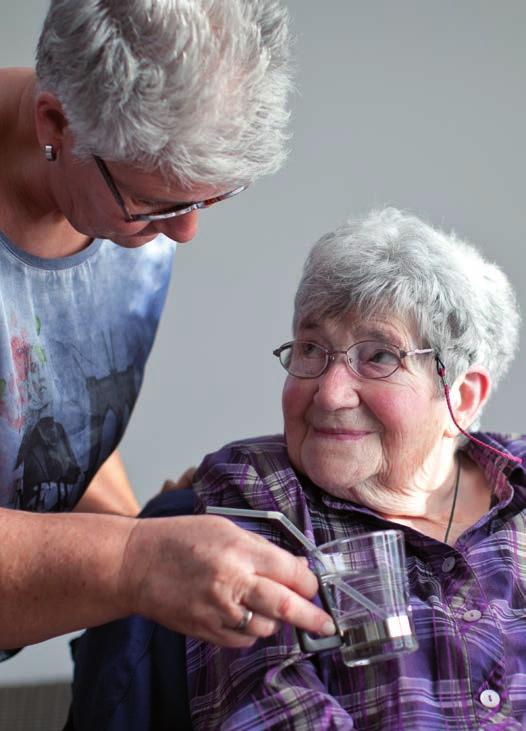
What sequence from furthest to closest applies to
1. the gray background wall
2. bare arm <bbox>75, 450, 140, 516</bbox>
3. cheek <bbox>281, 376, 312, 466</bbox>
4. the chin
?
the gray background wall, bare arm <bbox>75, 450, 140, 516</bbox>, cheek <bbox>281, 376, 312, 466</bbox>, the chin

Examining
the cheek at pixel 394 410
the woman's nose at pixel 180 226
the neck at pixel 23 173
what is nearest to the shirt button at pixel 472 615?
the cheek at pixel 394 410

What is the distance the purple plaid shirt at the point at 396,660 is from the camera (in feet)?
5.22

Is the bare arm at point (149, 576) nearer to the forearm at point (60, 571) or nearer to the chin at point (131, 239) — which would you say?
the forearm at point (60, 571)

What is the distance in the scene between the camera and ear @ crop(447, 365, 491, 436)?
1990mm

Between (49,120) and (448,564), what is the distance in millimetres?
1042

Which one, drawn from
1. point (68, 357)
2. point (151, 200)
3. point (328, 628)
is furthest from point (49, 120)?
point (328, 628)

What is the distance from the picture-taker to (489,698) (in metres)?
1.64

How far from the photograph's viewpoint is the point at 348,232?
77.9 inches

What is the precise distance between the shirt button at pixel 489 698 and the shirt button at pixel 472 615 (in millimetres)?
126

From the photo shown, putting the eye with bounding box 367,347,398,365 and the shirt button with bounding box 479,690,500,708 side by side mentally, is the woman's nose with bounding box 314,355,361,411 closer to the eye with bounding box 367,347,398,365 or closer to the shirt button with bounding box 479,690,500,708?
the eye with bounding box 367,347,398,365

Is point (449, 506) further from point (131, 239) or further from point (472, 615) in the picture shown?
point (131, 239)

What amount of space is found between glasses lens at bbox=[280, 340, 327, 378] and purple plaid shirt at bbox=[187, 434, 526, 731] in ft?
0.58

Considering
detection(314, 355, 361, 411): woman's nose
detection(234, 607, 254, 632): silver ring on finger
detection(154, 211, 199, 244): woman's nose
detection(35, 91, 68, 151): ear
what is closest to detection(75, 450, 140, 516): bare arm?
detection(314, 355, 361, 411): woman's nose

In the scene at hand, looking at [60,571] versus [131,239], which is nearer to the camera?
[60,571]
